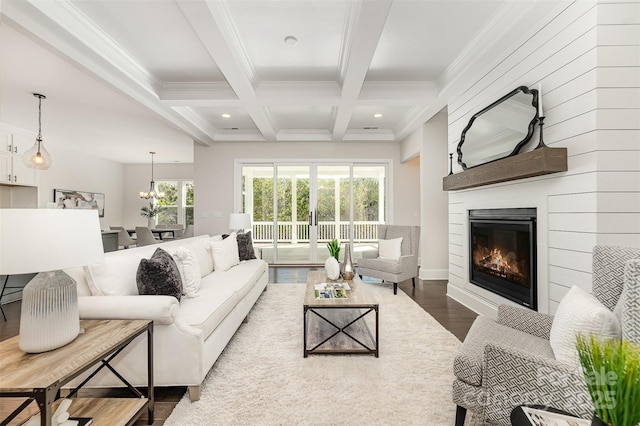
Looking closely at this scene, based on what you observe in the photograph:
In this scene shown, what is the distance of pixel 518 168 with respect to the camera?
2.35 metres

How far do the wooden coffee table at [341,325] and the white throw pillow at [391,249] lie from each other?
5.11 ft

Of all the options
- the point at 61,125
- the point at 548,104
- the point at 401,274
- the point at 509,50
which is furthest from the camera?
the point at 61,125

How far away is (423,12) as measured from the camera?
98.3 inches

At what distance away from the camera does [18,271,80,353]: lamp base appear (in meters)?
1.25

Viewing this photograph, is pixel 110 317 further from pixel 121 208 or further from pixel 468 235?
pixel 121 208

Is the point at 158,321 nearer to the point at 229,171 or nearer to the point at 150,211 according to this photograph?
the point at 229,171

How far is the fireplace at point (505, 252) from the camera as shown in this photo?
97.5 inches

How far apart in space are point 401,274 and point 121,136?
6272mm

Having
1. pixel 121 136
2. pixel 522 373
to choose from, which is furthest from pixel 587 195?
pixel 121 136

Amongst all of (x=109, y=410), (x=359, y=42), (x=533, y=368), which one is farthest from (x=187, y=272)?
(x=359, y=42)

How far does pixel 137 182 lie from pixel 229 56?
326 inches

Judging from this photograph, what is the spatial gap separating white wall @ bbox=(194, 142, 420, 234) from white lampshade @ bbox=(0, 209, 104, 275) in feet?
16.9

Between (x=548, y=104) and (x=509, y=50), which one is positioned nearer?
(x=548, y=104)

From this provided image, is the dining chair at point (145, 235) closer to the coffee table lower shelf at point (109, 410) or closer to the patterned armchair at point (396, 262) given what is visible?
the patterned armchair at point (396, 262)
